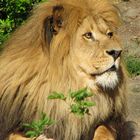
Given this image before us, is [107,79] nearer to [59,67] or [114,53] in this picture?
[114,53]

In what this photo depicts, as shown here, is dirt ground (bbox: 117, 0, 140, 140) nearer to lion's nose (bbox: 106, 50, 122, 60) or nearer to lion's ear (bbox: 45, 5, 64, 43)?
lion's nose (bbox: 106, 50, 122, 60)

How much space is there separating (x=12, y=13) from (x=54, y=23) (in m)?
1.53

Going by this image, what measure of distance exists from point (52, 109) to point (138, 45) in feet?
11.1

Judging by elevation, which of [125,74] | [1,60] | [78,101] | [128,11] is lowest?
[128,11]

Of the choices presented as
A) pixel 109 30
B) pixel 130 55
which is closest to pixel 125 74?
pixel 109 30

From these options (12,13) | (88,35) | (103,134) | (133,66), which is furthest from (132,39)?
(88,35)

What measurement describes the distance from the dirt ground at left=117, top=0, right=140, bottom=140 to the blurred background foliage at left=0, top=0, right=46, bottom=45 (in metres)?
1.28

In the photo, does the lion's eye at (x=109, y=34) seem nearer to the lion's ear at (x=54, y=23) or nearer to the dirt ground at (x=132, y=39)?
the lion's ear at (x=54, y=23)

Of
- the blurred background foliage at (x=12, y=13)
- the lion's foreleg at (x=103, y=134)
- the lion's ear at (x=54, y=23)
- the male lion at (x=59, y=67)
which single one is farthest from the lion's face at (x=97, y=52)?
the blurred background foliage at (x=12, y=13)

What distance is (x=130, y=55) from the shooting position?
7660 millimetres

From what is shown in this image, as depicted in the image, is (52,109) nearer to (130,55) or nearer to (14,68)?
(14,68)

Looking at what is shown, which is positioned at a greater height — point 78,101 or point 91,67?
point 78,101

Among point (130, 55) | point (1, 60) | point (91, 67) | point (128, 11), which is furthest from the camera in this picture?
point (128, 11)

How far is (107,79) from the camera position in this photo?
4641mm
